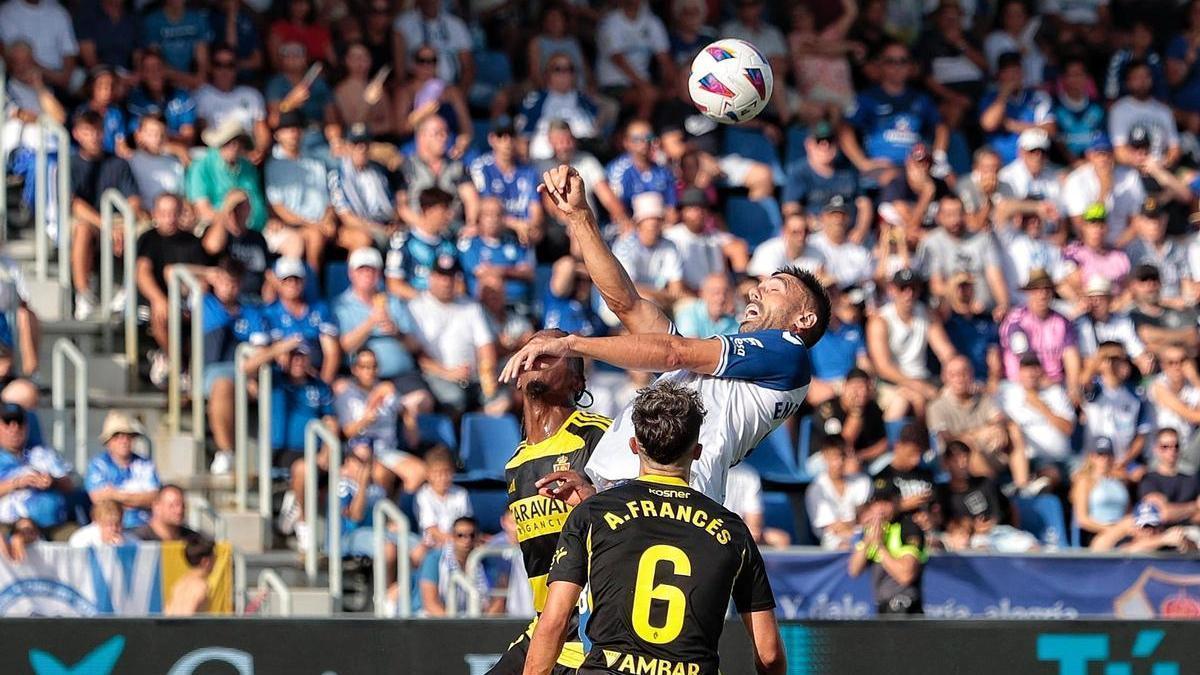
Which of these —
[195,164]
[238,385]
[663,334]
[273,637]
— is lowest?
[273,637]

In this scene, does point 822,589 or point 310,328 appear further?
point 310,328

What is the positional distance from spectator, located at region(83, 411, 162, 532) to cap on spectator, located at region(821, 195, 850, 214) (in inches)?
244

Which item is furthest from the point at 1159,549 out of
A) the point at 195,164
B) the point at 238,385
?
the point at 195,164

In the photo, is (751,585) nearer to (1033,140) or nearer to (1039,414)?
(1039,414)

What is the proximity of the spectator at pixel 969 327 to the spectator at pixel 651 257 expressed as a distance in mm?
2322

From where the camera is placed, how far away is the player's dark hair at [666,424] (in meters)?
6.78

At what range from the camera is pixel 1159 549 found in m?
14.8

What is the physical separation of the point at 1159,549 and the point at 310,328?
6346 mm

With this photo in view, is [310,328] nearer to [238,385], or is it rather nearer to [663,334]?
[238,385]

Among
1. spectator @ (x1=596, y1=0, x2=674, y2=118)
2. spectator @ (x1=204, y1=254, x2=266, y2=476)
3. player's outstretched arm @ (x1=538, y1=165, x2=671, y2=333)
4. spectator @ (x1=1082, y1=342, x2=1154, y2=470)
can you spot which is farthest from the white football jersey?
spectator @ (x1=596, y1=0, x2=674, y2=118)

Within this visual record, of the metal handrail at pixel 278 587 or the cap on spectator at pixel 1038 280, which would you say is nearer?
the metal handrail at pixel 278 587

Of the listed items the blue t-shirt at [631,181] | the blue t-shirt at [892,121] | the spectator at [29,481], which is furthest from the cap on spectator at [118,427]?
the blue t-shirt at [892,121]

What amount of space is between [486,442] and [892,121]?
5736mm

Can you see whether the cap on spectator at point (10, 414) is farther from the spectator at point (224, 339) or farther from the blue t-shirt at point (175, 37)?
the blue t-shirt at point (175, 37)
